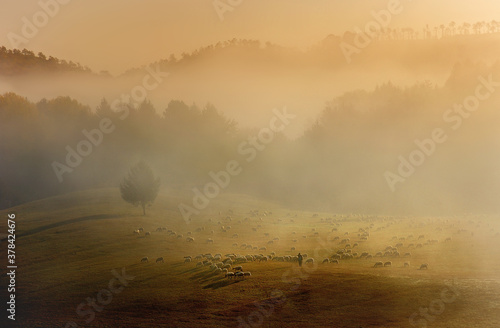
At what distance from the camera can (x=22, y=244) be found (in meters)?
94.6

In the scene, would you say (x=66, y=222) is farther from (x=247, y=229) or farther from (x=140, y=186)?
(x=247, y=229)

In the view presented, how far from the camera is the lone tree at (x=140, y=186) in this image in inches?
4469

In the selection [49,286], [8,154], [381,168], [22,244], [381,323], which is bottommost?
[381,323]

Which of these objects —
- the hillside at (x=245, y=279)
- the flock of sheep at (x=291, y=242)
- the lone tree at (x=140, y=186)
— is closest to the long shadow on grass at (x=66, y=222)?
the hillside at (x=245, y=279)

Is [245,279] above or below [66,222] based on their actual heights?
below

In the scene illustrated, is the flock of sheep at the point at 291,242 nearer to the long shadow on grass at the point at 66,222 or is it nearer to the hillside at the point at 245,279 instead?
the hillside at the point at 245,279

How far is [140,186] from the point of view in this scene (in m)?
114

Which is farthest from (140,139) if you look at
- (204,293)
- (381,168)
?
(204,293)

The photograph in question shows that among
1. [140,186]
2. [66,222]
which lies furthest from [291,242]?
[66,222]

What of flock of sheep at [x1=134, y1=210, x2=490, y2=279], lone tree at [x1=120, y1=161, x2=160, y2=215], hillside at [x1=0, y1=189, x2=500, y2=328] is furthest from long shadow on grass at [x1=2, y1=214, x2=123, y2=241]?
flock of sheep at [x1=134, y1=210, x2=490, y2=279]

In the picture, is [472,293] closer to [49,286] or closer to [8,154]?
[49,286]

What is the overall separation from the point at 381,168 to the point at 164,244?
11653cm

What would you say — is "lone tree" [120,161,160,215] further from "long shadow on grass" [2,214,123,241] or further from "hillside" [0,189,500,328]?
"long shadow on grass" [2,214,123,241]

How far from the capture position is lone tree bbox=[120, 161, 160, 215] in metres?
114
